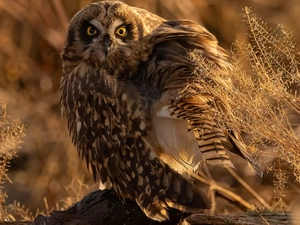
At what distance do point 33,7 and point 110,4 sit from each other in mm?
3824

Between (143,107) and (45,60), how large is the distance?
4.26 meters

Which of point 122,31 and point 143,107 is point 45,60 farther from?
point 143,107

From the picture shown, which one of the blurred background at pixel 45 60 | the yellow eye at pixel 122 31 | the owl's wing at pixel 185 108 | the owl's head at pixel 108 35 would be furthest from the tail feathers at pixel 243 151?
the blurred background at pixel 45 60

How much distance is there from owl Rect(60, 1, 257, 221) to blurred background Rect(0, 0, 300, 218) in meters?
3.23

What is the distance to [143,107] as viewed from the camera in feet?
13.8

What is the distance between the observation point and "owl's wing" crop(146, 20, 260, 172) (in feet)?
13.0

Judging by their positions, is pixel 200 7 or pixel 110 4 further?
pixel 200 7

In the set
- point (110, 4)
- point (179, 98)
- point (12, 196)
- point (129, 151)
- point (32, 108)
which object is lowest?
point (12, 196)

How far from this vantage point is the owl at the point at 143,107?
13.2 feet

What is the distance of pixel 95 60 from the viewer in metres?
4.41

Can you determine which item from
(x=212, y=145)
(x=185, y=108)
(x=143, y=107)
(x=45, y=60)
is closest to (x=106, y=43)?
(x=143, y=107)

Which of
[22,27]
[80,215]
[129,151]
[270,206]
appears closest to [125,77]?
[129,151]

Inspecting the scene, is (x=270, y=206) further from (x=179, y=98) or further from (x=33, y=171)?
(x=33, y=171)

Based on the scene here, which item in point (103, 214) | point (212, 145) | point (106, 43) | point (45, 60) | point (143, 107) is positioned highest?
point (106, 43)
